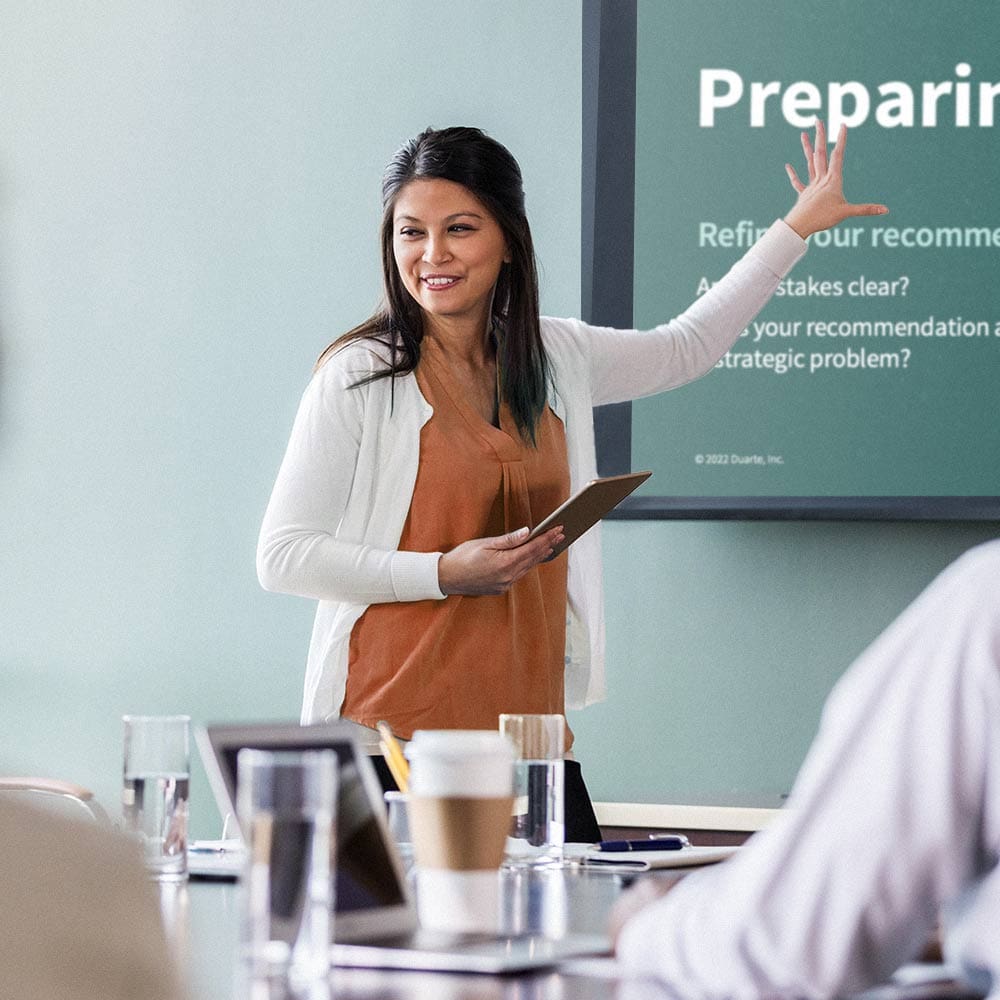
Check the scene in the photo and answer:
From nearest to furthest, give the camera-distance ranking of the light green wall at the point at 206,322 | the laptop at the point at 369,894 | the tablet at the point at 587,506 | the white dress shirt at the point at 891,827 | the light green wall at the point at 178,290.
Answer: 1. the white dress shirt at the point at 891,827
2. the laptop at the point at 369,894
3. the tablet at the point at 587,506
4. the light green wall at the point at 206,322
5. the light green wall at the point at 178,290

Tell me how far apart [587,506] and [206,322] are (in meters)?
1.50

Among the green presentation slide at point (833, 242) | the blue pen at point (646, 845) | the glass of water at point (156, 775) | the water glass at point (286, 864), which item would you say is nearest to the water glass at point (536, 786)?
the blue pen at point (646, 845)

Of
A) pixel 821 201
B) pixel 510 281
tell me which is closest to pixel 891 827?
pixel 510 281

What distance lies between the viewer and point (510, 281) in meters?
2.76

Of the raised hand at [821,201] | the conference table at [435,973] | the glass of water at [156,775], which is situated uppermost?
the raised hand at [821,201]

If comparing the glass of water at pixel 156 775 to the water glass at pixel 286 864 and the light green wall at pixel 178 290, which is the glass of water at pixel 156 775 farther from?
the light green wall at pixel 178 290

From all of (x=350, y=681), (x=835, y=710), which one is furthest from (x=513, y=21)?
(x=835, y=710)

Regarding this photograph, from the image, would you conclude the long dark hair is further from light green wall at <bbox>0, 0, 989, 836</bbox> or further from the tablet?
light green wall at <bbox>0, 0, 989, 836</bbox>

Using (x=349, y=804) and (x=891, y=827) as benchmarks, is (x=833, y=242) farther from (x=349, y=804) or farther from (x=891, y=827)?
(x=891, y=827)

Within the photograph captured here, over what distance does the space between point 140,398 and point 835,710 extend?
9.80ft

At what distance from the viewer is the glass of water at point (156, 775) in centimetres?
157

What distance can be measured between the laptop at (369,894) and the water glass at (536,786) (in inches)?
20.0

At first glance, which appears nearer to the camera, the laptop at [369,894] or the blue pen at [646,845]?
the laptop at [369,894]

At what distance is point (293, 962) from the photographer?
0.97 meters
